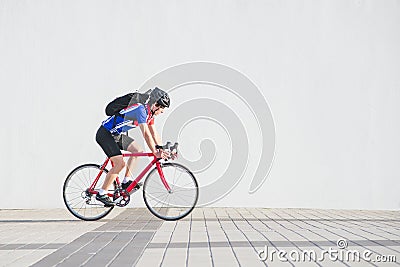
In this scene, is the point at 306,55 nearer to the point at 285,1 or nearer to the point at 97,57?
the point at 285,1

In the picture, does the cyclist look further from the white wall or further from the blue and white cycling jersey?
the white wall

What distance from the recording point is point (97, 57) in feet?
36.9

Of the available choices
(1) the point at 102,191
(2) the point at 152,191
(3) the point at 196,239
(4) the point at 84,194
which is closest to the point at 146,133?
(2) the point at 152,191

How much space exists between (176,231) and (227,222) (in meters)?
1.26

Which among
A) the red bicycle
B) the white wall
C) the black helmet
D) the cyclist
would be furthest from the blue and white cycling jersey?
the white wall

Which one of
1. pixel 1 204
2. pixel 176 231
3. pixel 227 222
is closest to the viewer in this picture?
pixel 176 231

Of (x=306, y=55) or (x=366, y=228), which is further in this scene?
(x=306, y=55)

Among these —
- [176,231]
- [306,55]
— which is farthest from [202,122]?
[176,231]

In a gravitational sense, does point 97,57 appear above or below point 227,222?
above

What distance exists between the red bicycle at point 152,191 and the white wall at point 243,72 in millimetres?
2366

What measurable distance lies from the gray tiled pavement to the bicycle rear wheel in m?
0.14

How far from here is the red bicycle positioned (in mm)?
8445

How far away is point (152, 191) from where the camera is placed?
28.0 feet

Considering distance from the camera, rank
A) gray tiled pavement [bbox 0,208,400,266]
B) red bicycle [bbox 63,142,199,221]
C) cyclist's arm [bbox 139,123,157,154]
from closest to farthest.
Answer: gray tiled pavement [bbox 0,208,400,266] < cyclist's arm [bbox 139,123,157,154] < red bicycle [bbox 63,142,199,221]
